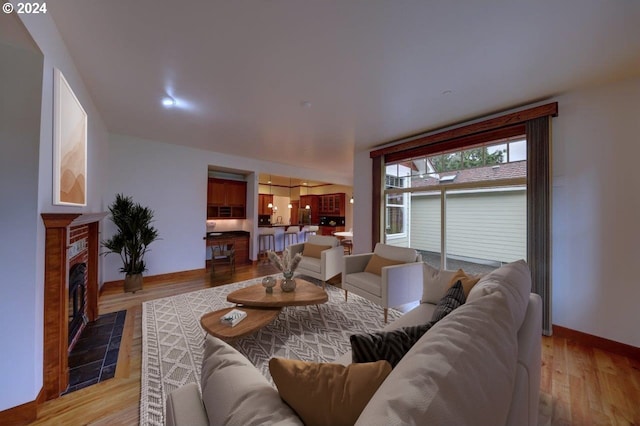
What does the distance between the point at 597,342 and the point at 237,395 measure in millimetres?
3523

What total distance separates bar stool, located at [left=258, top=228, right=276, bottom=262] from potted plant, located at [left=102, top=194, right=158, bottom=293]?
302cm

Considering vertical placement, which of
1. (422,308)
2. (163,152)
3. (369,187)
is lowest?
(422,308)

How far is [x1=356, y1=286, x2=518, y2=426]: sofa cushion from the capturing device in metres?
0.49

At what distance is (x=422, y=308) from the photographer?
2053 millimetres

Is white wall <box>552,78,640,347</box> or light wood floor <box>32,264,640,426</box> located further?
white wall <box>552,78,640,347</box>

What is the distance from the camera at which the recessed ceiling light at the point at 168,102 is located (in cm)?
273

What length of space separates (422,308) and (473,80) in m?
2.23

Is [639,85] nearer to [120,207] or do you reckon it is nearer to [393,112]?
[393,112]

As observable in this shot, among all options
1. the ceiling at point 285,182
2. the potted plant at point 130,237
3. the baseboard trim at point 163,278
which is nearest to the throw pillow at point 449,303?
the potted plant at point 130,237

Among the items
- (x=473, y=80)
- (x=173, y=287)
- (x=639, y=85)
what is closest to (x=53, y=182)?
(x=173, y=287)

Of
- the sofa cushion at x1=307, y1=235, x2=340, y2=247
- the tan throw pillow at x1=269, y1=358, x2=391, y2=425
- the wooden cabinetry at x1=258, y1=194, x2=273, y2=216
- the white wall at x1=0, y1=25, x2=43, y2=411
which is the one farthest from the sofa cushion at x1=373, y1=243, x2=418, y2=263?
the wooden cabinetry at x1=258, y1=194, x2=273, y2=216

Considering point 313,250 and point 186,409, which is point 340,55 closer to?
point 186,409

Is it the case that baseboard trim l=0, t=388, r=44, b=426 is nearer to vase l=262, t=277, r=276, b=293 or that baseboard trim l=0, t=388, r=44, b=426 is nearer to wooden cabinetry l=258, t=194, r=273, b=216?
vase l=262, t=277, r=276, b=293

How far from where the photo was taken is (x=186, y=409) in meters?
0.83
